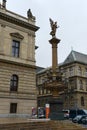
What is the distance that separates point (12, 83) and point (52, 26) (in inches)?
507

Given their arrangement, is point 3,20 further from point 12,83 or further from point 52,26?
point 52,26

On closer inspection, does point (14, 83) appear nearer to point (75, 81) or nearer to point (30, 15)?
point (30, 15)

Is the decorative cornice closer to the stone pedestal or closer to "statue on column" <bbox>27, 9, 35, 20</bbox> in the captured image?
"statue on column" <bbox>27, 9, 35, 20</bbox>

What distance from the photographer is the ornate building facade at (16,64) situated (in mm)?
31172

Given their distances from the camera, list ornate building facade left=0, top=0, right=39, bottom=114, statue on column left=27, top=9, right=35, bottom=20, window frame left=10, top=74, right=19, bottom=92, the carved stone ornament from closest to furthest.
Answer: ornate building facade left=0, top=0, right=39, bottom=114 < window frame left=10, top=74, right=19, bottom=92 < the carved stone ornament < statue on column left=27, top=9, right=35, bottom=20

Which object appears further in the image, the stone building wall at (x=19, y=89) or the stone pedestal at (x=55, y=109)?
the stone building wall at (x=19, y=89)

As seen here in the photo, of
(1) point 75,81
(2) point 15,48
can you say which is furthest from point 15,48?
(1) point 75,81

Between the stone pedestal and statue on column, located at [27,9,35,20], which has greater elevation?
statue on column, located at [27,9,35,20]

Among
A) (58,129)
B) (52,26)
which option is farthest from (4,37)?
(58,129)

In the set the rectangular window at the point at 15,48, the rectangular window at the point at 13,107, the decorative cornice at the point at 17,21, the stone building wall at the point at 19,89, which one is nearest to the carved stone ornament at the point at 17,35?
the rectangular window at the point at 15,48

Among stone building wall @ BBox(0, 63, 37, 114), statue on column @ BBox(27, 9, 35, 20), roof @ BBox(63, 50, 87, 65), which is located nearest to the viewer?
stone building wall @ BBox(0, 63, 37, 114)

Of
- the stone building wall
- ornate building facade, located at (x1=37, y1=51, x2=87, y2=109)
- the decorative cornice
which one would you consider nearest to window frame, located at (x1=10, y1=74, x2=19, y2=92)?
the stone building wall

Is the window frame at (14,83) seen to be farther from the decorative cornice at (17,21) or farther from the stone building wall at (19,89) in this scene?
the decorative cornice at (17,21)

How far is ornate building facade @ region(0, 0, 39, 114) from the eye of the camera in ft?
102
